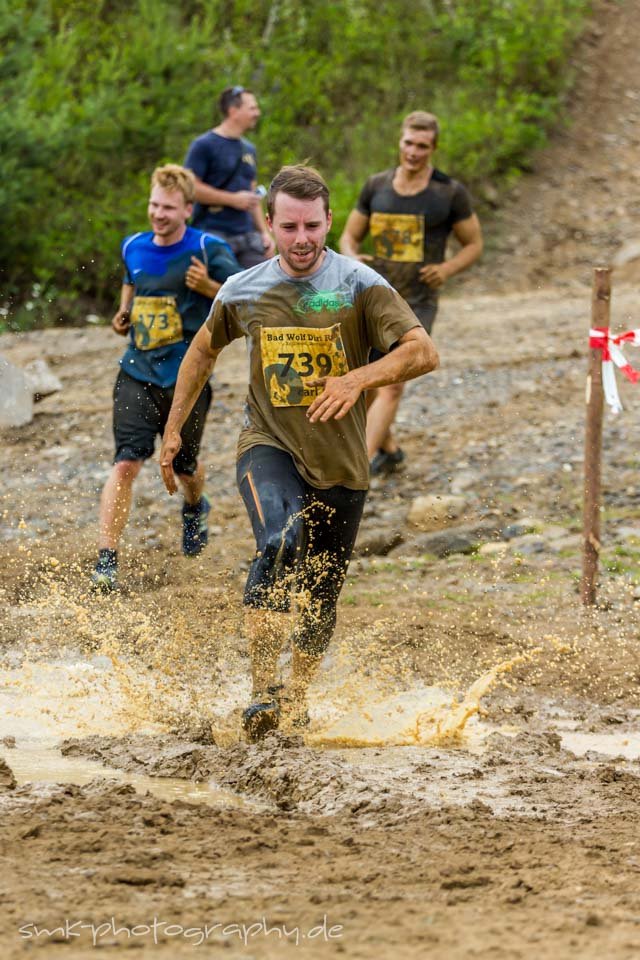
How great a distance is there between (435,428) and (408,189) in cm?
258

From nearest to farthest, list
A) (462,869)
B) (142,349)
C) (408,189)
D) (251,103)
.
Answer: (462,869) → (142,349) → (408,189) → (251,103)

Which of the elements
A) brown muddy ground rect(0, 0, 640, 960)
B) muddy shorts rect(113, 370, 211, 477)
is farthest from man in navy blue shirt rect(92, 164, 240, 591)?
brown muddy ground rect(0, 0, 640, 960)

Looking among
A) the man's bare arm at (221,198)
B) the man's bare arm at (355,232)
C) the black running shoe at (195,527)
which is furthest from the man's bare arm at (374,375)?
the man's bare arm at (221,198)

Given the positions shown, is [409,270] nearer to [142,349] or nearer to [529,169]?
[142,349]

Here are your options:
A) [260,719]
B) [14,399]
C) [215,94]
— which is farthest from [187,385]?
[215,94]

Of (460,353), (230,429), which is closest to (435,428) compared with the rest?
(230,429)

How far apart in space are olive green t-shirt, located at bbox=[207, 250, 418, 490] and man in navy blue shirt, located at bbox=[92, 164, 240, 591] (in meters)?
A: 2.05

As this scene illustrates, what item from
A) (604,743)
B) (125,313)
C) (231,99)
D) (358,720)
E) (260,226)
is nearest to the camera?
(604,743)

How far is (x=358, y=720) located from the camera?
582 centimetres

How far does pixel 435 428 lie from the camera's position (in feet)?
36.5

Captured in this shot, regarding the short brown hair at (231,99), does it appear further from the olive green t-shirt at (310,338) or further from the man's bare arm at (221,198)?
the olive green t-shirt at (310,338)

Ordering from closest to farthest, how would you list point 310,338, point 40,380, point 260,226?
point 310,338 → point 260,226 → point 40,380

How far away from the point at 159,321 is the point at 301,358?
235cm

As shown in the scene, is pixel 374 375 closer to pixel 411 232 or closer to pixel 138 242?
pixel 138 242
